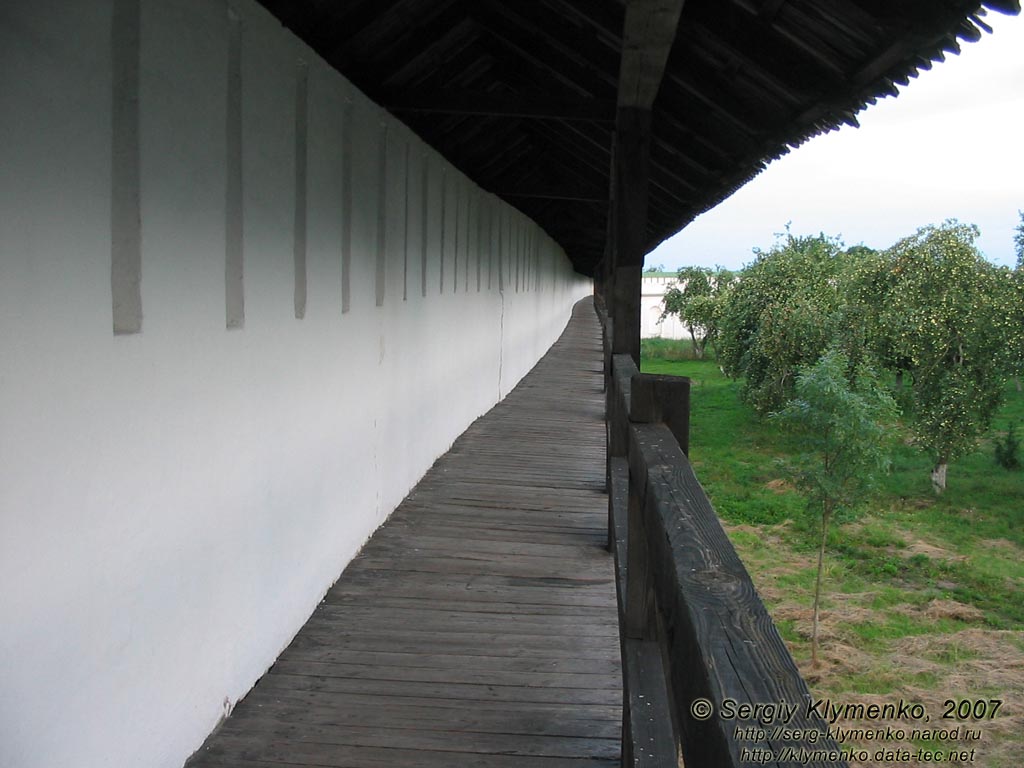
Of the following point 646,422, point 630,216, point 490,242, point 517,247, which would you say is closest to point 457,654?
point 646,422

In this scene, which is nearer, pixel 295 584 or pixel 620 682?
pixel 620 682

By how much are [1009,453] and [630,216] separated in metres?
22.0

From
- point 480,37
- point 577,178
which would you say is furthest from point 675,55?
point 577,178

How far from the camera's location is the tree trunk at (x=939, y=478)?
70.1 feet

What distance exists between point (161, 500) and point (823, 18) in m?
2.90

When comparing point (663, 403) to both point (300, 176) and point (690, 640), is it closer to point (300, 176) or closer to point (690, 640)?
point (690, 640)

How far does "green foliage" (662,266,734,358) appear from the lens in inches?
1474

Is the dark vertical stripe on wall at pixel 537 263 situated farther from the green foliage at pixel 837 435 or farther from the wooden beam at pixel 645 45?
the wooden beam at pixel 645 45

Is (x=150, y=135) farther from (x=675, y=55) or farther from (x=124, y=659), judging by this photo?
(x=675, y=55)

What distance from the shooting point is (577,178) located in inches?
476

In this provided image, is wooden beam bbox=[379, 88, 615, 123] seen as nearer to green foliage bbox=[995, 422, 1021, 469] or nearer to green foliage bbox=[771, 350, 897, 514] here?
green foliage bbox=[771, 350, 897, 514]

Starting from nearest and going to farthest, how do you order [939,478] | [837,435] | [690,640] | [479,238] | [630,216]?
[690,640]
[630,216]
[479,238]
[837,435]
[939,478]

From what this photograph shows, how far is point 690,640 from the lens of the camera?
A: 1255mm

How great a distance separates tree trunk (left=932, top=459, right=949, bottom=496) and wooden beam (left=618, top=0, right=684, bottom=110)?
63.4 ft
